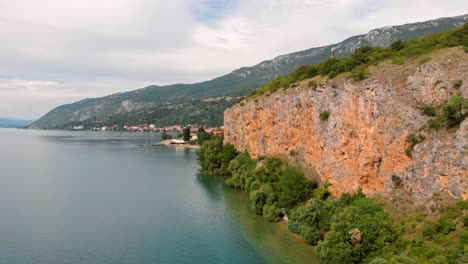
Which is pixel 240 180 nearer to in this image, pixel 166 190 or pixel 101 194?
pixel 166 190

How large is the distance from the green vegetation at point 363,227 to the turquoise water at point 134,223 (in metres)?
2.35

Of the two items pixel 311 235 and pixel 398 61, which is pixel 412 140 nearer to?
pixel 398 61

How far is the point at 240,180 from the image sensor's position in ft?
205

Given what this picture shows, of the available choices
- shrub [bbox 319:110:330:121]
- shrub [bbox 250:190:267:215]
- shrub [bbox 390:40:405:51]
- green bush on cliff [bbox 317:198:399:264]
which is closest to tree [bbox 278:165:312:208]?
shrub [bbox 250:190:267:215]

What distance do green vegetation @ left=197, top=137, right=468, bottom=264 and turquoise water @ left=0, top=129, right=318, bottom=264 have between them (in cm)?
235

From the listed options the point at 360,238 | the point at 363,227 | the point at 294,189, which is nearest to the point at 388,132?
the point at 363,227

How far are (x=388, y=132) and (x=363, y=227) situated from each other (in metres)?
9.50

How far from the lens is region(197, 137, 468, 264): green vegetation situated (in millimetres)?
24875

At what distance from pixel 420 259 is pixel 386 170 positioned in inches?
400

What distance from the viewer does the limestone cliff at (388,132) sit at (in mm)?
28438

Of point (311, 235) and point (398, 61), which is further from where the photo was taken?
point (398, 61)

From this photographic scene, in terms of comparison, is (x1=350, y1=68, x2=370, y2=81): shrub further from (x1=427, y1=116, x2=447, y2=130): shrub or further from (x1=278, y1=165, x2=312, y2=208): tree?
(x1=278, y1=165, x2=312, y2=208): tree

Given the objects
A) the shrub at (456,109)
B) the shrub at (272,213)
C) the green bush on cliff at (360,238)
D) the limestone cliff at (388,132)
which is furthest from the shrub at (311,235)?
the shrub at (456,109)

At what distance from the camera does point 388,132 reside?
33.4 meters
